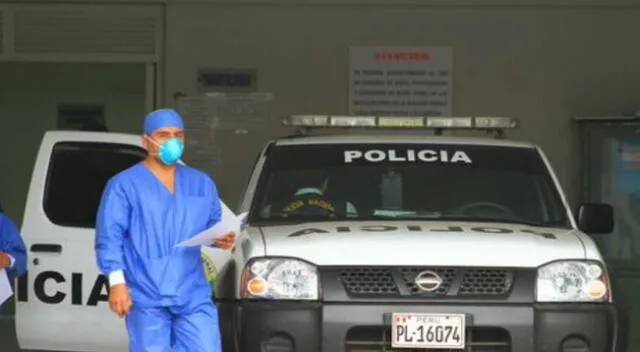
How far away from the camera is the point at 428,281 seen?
5.14m

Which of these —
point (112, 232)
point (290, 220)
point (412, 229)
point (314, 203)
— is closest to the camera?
point (112, 232)

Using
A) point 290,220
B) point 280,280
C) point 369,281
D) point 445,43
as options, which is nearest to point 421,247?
point 369,281

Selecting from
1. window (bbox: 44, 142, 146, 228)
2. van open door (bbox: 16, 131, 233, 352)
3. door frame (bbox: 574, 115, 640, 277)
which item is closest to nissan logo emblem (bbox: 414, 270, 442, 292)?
van open door (bbox: 16, 131, 233, 352)

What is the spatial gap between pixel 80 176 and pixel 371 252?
2234 mm

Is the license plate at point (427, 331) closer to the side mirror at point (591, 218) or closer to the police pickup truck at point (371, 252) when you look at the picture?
the police pickup truck at point (371, 252)

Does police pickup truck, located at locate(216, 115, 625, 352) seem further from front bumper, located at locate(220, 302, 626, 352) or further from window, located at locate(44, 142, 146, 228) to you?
window, located at locate(44, 142, 146, 228)

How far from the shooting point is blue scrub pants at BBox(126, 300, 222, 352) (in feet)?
16.4

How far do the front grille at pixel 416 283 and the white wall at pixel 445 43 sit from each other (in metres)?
6.20

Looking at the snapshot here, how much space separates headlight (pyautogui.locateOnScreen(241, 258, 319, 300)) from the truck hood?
47 millimetres

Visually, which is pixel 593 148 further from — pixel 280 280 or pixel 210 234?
pixel 210 234

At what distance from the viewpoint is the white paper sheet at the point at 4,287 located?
236 inches

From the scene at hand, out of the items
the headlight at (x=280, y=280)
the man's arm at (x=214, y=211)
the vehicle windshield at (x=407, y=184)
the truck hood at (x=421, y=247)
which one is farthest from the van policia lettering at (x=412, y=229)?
the vehicle windshield at (x=407, y=184)

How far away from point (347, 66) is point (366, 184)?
5050 mm

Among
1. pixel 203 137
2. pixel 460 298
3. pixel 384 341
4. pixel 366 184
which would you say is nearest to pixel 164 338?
pixel 384 341
